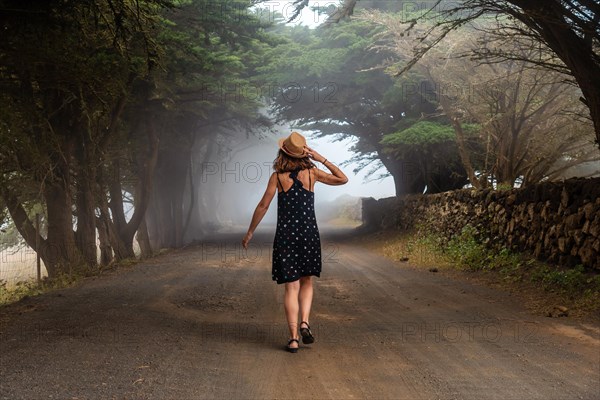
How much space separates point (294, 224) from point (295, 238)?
0.47ft

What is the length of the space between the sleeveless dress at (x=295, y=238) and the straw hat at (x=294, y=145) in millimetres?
187

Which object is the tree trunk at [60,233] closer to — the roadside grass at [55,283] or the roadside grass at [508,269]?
the roadside grass at [55,283]

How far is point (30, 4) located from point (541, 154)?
45.3 feet

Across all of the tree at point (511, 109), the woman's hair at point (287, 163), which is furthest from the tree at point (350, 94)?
the woman's hair at point (287, 163)

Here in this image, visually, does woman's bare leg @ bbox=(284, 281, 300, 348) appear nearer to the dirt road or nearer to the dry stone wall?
the dirt road

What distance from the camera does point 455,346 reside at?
640cm

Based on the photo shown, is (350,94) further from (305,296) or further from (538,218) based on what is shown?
(305,296)

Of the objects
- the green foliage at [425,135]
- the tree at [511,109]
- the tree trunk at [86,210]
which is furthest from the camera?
the green foliage at [425,135]

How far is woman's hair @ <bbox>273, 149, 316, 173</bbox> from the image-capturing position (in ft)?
20.4

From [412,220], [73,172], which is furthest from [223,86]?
[412,220]

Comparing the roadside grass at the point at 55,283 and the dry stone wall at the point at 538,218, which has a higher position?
the dry stone wall at the point at 538,218

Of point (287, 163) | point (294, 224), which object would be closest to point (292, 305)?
point (294, 224)

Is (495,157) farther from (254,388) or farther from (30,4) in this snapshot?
(254,388)

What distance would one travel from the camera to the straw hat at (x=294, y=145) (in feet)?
20.1
